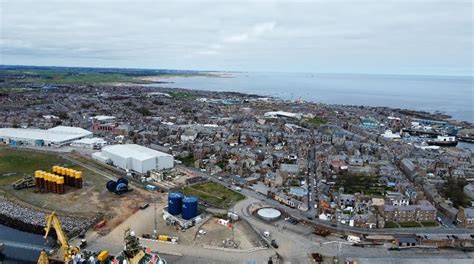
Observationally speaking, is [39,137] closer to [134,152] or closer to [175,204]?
[134,152]

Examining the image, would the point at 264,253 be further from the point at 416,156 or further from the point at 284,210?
the point at 416,156

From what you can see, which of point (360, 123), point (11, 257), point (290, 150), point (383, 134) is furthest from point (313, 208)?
point (360, 123)

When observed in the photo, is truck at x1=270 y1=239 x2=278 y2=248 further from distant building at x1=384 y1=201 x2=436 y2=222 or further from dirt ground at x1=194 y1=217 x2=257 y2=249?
distant building at x1=384 y1=201 x2=436 y2=222

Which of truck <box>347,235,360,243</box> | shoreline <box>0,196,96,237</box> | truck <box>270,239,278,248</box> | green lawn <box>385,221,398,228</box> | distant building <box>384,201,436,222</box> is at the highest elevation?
distant building <box>384,201,436,222</box>

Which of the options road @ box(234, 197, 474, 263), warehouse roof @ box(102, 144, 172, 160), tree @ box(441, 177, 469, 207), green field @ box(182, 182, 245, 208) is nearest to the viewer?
road @ box(234, 197, 474, 263)

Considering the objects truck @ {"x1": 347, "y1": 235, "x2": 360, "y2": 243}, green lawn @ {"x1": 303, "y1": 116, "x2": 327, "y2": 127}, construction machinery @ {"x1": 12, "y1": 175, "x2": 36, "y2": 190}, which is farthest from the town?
construction machinery @ {"x1": 12, "y1": 175, "x2": 36, "y2": 190}

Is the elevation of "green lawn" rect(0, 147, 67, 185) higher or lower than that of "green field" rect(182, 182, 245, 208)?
lower

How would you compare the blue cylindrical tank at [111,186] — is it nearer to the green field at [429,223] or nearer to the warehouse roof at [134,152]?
the warehouse roof at [134,152]
